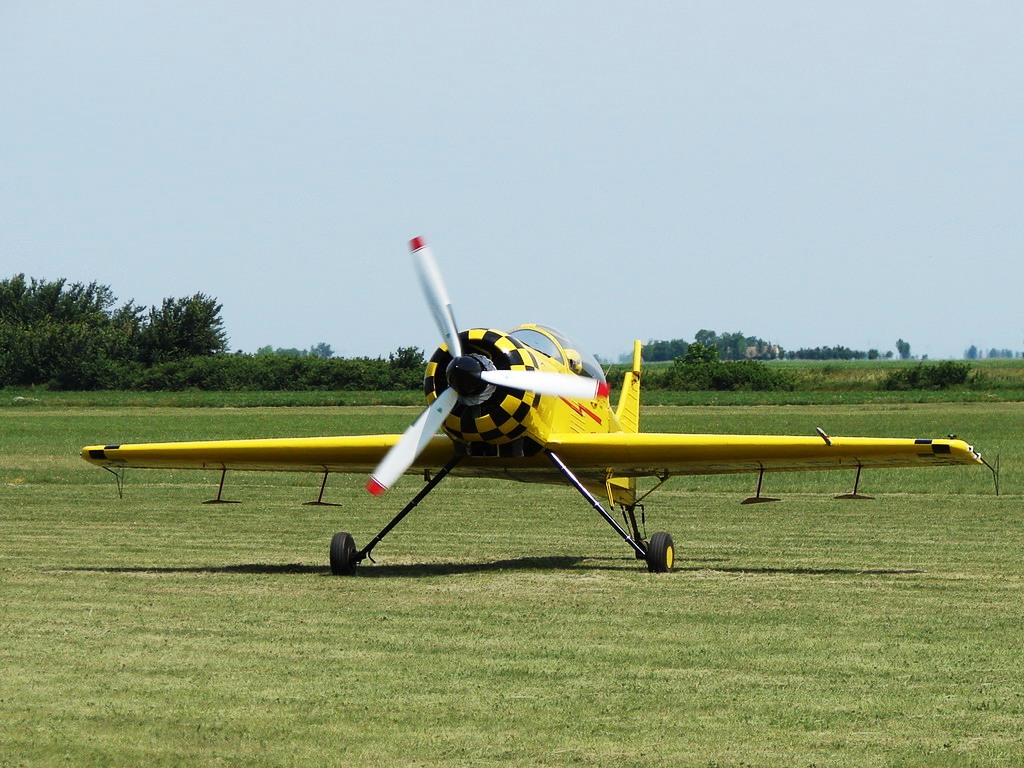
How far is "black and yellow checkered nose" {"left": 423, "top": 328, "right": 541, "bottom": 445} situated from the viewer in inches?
580

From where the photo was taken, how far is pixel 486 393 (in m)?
14.7

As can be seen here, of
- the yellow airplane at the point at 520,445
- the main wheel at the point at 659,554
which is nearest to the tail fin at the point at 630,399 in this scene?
the yellow airplane at the point at 520,445

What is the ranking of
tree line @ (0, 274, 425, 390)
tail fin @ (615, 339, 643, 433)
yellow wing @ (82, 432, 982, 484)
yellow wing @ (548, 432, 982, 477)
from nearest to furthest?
yellow wing @ (548, 432, 982, 477), yellow wing @ (82, 432, 982, 484), tail fin @ (615, 339, 643, 433), tree line @ (0, 274, 425, 390)

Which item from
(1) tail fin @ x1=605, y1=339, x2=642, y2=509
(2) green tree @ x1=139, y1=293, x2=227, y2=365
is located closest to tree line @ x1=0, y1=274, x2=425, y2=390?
(2) green tree @ x1=139, y1=293, x2=227, y2=365

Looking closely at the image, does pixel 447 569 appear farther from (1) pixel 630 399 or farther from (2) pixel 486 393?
(1) pixel 630 399

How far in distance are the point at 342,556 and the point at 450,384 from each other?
2515 mm

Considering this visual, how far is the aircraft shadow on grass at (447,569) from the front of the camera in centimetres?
1586

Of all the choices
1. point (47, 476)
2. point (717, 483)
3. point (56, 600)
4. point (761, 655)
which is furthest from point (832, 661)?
point (47, 476)

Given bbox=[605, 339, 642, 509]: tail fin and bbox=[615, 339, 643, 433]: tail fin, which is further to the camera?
bbox=[615, 339, 643, 433]: tail fin

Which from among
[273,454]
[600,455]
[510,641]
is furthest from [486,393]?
[510,641]

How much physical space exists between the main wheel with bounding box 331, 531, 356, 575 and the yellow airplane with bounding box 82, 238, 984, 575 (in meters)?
0.02

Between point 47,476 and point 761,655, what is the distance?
2539cm

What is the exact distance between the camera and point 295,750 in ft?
24.7

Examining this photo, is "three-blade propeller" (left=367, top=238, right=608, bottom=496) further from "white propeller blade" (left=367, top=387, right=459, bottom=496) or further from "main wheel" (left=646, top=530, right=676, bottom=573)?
"main wheel" (left=646, top=530, right=676, bottom=573)
